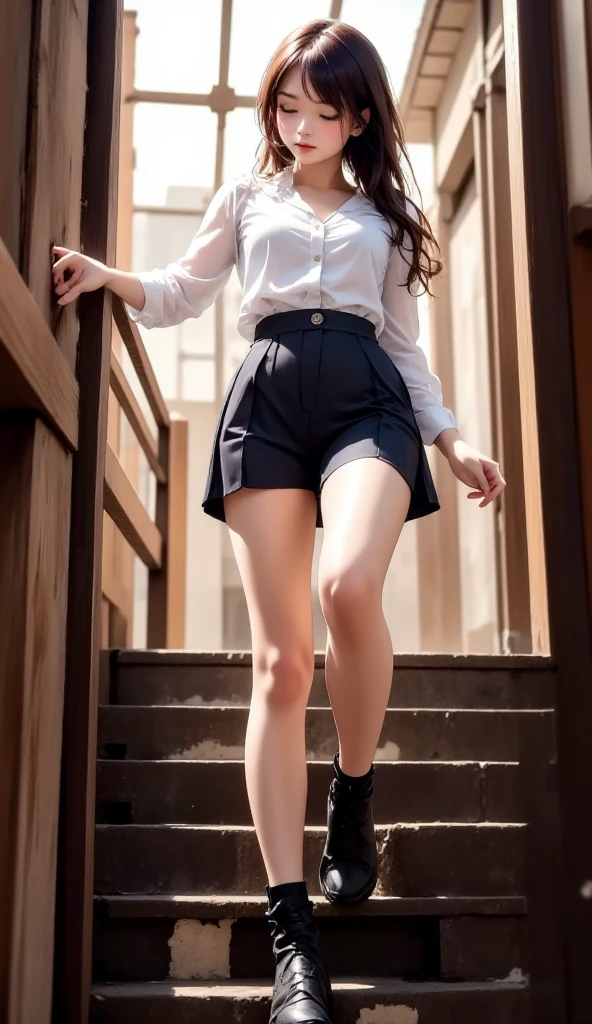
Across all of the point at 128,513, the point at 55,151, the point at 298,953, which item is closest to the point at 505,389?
the point at 128,513

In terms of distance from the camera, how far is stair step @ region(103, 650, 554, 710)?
2.38 metres

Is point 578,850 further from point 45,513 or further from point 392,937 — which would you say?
point 45,513

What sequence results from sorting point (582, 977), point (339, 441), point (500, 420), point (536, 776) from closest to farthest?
point (339, 441)
point (582, 977)
point (536, 776)
point (500, 420)

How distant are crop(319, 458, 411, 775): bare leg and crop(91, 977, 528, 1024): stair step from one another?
40cm

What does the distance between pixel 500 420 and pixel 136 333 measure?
1723 millimetres

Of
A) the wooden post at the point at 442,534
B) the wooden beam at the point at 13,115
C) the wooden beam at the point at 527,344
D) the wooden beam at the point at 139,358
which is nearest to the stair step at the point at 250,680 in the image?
the wooden beam at the point at 527,344

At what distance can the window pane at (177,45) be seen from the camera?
14.8 feet

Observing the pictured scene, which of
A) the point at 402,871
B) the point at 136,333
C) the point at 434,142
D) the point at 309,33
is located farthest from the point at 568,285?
the point at 434,142

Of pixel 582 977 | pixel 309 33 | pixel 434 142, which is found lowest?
pixel 582 977

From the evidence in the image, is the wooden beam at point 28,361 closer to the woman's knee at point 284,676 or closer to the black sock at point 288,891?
the woman's knee at point 284,676

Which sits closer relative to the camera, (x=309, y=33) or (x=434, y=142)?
(x=309, y=33)

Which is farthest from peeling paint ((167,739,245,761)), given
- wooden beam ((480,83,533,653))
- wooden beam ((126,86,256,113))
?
wooden beam ((126,86,256,113))

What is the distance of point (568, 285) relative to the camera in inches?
84.7

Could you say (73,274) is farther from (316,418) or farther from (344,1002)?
(344,1002)
